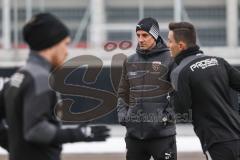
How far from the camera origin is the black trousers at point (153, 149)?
5.98m

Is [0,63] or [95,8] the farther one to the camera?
[95,8]

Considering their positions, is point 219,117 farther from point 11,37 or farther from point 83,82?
point 11,37

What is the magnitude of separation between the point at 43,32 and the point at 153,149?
253cm

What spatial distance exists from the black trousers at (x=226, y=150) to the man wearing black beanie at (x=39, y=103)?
58.2 inches

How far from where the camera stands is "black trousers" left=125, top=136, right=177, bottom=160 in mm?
5977

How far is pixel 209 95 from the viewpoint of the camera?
4.96m

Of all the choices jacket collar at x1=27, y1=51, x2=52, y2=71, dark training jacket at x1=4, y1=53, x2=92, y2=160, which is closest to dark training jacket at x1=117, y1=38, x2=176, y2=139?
dark training jacket at x1=4, y1=53, x2=92, y2=160

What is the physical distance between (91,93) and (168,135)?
16.6 ft

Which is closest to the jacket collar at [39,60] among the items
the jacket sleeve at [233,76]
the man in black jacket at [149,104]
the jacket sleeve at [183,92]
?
the jacket sleeve at [183,92]

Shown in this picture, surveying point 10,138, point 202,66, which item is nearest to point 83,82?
point 202,66

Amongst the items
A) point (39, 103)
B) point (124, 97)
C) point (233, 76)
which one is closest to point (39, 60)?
point (39, 103)

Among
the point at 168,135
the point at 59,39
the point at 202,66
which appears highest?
the point at 59,39

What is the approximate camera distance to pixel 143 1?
81.2 ft

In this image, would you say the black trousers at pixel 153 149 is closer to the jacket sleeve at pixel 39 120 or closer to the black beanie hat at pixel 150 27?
the black beanie hat at pixel 150 27
